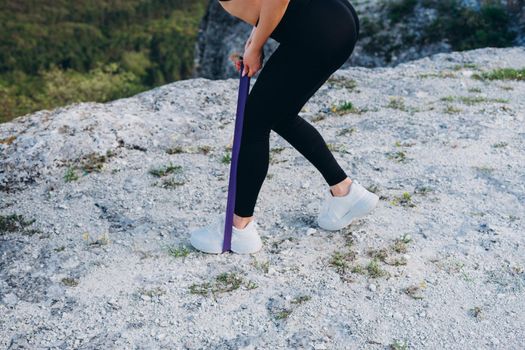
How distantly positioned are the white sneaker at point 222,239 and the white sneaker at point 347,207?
0.66 metres

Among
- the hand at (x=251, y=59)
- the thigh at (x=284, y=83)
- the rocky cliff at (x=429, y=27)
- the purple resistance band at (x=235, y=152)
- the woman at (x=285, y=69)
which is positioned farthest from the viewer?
the rocky cliff at (x=429, y=27)

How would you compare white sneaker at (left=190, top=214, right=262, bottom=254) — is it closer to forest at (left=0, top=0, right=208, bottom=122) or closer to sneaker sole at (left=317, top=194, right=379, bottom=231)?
sneaker sole at (left=317, top=194, right=379, bottom=231)

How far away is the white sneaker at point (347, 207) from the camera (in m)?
4.78

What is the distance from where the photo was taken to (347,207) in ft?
15.9

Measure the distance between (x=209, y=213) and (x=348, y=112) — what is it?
370 centimetres

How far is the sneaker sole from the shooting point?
480 cm

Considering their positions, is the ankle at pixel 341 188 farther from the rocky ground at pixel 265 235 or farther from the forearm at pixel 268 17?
the forearm at pixel 268 17

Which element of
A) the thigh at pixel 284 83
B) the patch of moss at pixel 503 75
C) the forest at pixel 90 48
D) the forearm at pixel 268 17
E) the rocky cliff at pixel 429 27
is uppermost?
the forearm at pixel 268 17

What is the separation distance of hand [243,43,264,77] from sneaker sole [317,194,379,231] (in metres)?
1.57

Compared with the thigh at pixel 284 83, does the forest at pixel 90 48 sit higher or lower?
lower

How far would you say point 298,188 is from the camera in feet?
20.0

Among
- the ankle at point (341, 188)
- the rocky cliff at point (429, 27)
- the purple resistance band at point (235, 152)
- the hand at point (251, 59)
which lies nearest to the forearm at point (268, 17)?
the hand at point (251, 59)

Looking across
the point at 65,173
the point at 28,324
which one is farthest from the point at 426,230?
the point at 65,173

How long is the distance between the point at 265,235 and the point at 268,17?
7.15 feet
